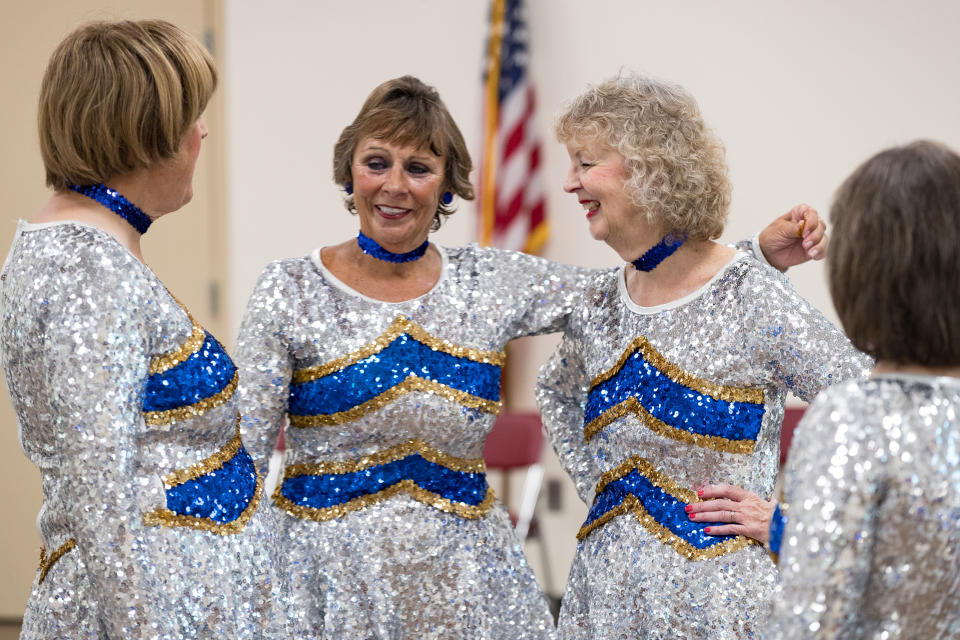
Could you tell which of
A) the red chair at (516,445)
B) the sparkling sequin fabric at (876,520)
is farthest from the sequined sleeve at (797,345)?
the red chair at (516,445)

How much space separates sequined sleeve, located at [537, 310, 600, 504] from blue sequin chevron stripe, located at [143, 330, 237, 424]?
78 centimetres

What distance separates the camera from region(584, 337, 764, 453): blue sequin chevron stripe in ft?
6.14

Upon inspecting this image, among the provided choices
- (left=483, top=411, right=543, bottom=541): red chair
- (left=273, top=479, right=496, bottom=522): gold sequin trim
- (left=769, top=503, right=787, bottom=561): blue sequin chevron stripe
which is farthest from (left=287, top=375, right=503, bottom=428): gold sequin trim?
(left=483, top=411, right=543, bottom=541): red chair

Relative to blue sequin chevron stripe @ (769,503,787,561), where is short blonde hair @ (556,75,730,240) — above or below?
above

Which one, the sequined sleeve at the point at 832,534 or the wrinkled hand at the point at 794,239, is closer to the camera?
the sequined sleeve at the point at 832,534

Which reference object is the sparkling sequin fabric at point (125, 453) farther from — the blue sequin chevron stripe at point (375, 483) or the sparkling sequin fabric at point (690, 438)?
the sparkling sequin fabric at point (690, 438)

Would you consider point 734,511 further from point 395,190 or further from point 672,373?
point 395,190

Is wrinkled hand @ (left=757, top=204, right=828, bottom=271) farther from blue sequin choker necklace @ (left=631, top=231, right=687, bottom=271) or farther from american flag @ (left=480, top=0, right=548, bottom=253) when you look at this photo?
american flag @ (left=480, top=0, right=548, bottom=253)

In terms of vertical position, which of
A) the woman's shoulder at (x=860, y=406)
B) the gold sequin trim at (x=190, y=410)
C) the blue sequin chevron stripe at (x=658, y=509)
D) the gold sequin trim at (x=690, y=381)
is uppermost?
the woman's shoulder at (x=860, y=406)

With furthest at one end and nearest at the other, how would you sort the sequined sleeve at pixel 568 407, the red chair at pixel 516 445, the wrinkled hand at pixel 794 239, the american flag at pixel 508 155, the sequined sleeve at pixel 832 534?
1. the american flag at pixel 508 155
2. the red chair at pixel 516 445
3. the sequined sleeve at pixel 568 407
4. the wrinkled hand at pixel 794 239
5. the sequined sleeve at pixel 832 534

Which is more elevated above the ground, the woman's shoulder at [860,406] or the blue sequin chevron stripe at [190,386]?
the woman's shoulder at [860,406]

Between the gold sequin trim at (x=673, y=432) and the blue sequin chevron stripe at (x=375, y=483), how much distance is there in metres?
0.34

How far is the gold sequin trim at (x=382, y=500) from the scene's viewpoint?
6.76 feet

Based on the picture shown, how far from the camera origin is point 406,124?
218 centimetres
